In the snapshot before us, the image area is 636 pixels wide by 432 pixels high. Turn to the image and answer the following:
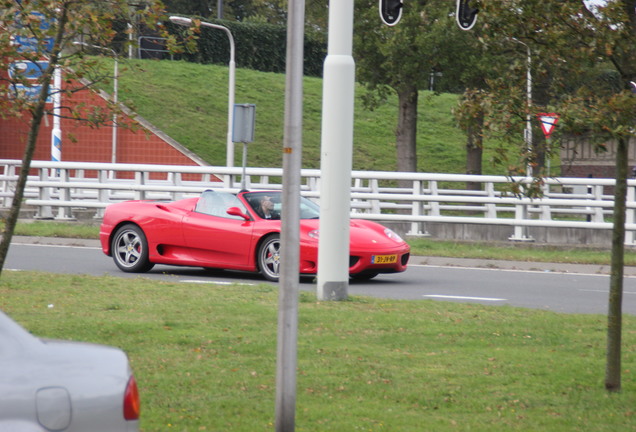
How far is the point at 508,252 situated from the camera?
60.8 ft

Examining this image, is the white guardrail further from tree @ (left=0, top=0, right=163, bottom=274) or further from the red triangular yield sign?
the red triangular yield sign

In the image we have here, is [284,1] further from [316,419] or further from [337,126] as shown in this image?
[316,419]

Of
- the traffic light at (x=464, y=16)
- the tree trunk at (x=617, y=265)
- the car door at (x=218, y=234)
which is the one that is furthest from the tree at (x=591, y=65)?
the car door at (x=218, y=234)

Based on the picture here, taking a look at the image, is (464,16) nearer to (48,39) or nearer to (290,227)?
(48,39)

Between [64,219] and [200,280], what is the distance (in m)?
9.31

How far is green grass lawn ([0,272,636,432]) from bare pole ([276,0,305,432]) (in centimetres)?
64

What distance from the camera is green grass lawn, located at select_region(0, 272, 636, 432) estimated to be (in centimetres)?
645

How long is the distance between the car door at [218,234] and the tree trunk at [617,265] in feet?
25.0

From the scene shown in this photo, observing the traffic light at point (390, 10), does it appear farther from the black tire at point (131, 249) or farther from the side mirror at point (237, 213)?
the black tire at point (131, 249)

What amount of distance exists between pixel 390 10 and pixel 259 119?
34.1 metres

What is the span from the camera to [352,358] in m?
8.11

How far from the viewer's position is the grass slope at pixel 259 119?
42.1 metres

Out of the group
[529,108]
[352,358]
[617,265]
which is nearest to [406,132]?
[352,358]

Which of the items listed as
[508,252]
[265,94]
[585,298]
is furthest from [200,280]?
[265,94]
